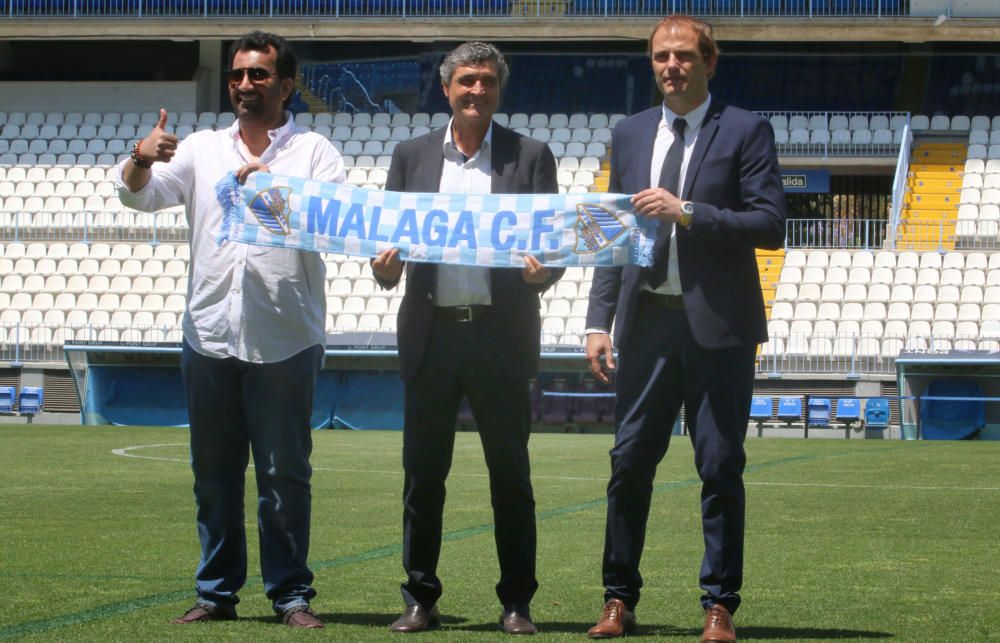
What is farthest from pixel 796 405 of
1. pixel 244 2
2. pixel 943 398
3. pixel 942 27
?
pixel 244 2

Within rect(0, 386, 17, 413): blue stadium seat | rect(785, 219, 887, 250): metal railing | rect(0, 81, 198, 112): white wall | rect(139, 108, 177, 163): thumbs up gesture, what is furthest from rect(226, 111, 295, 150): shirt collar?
rect(0, 81, 198, 112): white wall

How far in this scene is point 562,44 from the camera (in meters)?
30.1

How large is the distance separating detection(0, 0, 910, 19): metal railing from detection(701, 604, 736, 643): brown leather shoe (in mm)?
23718

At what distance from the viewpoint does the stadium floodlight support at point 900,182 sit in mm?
23906

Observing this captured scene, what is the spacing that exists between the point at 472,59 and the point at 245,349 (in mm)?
1225

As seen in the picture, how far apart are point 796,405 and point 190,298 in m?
15.6

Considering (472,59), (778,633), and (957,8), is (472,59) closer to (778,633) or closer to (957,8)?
(778,633)

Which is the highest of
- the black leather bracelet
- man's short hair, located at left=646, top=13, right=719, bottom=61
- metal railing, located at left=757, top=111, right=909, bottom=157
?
metal railing, located at left=757, top=111, right=909, bottom=157

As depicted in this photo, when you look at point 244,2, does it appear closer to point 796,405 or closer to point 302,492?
point 796,405

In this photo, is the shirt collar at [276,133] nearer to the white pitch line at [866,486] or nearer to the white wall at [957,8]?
the white pitch line at [866,486]

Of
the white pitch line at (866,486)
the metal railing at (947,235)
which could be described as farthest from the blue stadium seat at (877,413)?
the white pitch line at (866,486)

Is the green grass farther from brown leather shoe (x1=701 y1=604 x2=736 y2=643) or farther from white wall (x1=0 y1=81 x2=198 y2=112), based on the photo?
white wall (x1=0 y1=81 x2=198 y2=112)

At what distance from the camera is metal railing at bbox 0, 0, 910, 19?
27562 mm

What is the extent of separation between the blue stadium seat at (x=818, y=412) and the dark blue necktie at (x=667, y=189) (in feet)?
51.0
